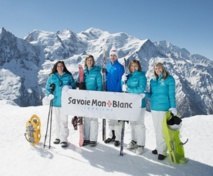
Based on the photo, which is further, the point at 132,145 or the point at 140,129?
the point at 132,145

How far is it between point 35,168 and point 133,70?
4447 mm

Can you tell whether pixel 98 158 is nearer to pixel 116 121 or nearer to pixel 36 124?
pixel 116 121

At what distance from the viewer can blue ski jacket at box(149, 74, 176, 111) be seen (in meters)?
9.39

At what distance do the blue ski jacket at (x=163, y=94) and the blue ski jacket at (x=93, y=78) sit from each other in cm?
196

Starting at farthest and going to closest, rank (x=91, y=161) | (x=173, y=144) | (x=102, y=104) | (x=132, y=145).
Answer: (x=132, y=145) → (x=102, y=104) → (x=91, y=161) → (x=173, y=144)

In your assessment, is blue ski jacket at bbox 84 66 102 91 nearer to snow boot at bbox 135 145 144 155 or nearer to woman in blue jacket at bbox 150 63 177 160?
woman in blue jacket at bbox 150 63 177 160

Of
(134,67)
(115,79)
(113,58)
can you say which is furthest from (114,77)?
(134,67)

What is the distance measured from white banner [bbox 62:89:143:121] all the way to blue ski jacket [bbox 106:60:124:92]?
92 centimetres

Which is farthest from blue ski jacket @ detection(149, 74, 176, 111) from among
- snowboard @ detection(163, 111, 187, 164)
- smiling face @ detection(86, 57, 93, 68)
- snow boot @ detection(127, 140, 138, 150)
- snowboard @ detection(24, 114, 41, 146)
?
snowboard @ detection(24, 114, 41, 146)

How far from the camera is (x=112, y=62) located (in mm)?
10727

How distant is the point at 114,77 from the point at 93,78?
0.81 meters

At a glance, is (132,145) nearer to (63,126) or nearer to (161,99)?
(161,99)

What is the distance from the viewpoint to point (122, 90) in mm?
10594

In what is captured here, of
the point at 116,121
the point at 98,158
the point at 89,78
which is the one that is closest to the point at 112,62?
the point at 89,78
